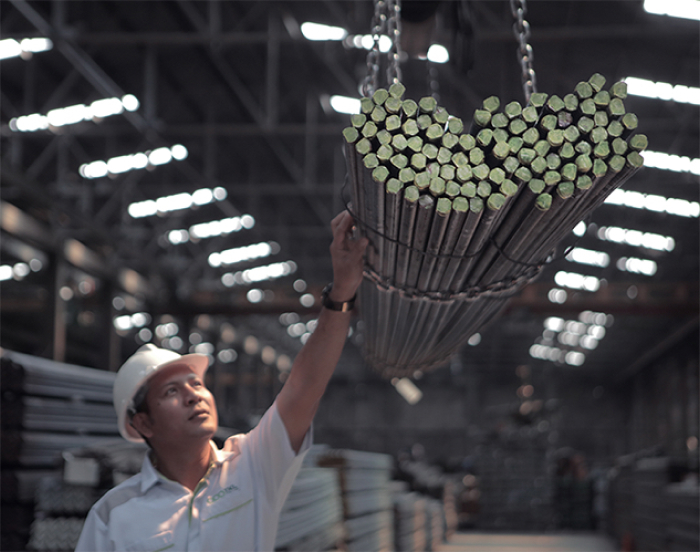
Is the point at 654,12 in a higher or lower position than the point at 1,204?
higher

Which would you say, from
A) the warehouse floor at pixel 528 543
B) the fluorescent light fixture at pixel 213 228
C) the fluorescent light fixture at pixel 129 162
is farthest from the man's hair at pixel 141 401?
the fluorescent light fixture at pixel 213 228

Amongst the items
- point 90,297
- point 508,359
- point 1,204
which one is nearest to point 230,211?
point 90,297

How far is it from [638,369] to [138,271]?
2437 centimetres

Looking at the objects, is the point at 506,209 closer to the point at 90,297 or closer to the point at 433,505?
the point at 433,505

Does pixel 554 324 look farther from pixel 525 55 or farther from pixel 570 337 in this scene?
pixel 525 55

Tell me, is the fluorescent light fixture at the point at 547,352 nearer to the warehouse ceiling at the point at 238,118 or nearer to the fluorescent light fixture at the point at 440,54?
the warehouse ceiling at the point at 238,118

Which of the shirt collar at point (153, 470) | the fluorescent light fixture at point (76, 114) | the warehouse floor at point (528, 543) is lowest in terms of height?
the warehouse floor at point (528, 543)

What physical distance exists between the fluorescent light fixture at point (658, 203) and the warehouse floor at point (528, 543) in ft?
24.0

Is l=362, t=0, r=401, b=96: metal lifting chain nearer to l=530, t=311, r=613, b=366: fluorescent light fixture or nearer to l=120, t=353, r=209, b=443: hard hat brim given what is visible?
l=120, t=353, r=209, b=443: hard hat brim

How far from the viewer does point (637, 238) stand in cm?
1852

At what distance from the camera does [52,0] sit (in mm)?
11250

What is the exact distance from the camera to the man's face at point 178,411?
2.62m

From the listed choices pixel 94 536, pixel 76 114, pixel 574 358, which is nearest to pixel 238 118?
pixel 76 114

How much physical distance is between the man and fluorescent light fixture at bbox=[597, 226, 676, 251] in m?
16.9
